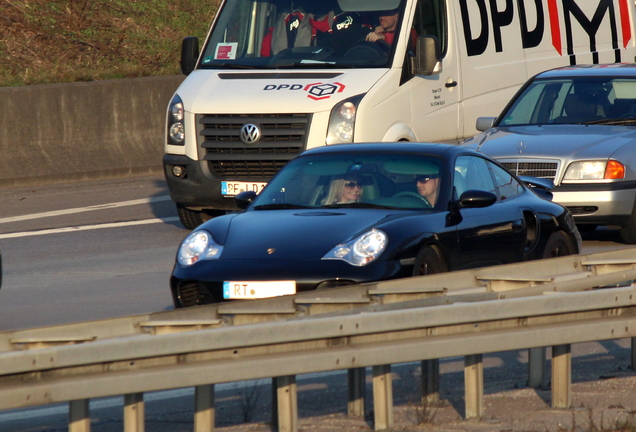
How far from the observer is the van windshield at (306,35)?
1312 cm

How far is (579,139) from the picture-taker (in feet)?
39.5

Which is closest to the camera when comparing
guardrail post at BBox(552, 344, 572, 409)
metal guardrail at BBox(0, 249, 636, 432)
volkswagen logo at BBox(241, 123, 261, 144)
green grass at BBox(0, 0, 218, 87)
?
metal guardrail at BBox(0, 249, 636, 432)

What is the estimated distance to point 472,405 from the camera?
19.5ft

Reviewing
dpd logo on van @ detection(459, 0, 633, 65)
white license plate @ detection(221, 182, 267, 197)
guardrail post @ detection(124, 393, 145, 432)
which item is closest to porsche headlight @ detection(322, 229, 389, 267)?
guardrail post @ detection(124, 393, 145, 432)

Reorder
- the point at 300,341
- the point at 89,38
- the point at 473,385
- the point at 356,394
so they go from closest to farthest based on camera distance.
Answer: the point at 300,341 → the point at 473,385 → the point at 356,394 → the point at 89,38

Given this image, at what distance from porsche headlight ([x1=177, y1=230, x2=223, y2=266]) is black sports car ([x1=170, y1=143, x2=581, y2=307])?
0.01 meters

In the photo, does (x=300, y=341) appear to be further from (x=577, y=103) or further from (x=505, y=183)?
(x=577, y=103)

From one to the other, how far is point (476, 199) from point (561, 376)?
2.77m

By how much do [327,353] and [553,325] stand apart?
1129mm

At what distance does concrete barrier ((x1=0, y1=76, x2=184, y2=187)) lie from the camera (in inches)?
711

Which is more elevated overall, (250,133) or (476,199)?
(250,133)

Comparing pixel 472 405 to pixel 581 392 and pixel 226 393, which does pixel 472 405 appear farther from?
pixel 226 393

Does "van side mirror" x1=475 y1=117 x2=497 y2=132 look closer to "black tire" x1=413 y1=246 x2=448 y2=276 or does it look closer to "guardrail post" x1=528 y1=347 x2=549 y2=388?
"black tire" x1=413 y1=246 x2=448 y2=276

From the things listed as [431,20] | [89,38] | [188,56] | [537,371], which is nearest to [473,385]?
[537,371]
